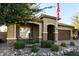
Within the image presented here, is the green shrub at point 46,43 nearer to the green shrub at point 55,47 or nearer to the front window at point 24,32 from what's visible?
the green shrub at point 55,47

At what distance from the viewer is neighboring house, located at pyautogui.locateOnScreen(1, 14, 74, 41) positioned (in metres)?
12.4

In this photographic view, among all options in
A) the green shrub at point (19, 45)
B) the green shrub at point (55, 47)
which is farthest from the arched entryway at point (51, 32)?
the green shrub at point (19, 45)

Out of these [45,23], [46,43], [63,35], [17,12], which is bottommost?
[46,43]

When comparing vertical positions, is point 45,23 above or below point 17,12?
below

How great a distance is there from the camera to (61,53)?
12344mm

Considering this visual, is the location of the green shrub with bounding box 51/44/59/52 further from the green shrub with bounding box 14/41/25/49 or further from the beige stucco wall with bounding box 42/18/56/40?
the green shrub with bounding box 14/41/25/49

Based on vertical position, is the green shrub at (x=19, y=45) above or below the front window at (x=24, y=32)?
below

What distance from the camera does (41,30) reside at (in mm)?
12438

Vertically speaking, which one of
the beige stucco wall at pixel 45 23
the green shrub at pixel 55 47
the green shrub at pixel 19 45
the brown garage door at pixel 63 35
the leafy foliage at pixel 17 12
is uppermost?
the leafy foliage at pixel 17 12

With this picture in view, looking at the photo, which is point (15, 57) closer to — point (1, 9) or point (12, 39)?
point (12, 39)

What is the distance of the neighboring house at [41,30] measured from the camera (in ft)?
40.5

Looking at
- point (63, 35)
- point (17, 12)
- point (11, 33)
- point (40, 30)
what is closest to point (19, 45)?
point (11, 33)

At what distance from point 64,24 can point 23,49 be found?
147cm

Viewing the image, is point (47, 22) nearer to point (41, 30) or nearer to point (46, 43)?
point (41, 30)
